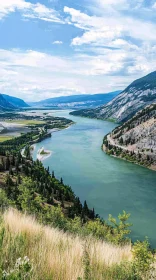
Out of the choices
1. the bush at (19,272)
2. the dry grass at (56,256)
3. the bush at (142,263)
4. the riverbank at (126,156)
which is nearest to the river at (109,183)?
the riverbank at (126,156)

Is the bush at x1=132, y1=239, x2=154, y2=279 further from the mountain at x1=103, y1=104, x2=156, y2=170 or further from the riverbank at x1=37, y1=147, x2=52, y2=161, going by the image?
the riverbank at x1=37, y1=147, x2=52, y2=161

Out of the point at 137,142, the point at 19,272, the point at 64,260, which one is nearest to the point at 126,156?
the point at 137,142

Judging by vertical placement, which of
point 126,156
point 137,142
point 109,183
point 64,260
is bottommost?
point 109,183

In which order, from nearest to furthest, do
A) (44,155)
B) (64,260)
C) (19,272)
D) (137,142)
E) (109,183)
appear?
(19,272) → (64,260) → (109,183) → (44,155) → (137,142)

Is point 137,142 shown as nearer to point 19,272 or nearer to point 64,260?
point 64,260

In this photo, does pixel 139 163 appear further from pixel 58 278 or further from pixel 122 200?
pixel 58 278

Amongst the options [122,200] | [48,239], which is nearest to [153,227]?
[122,200]
